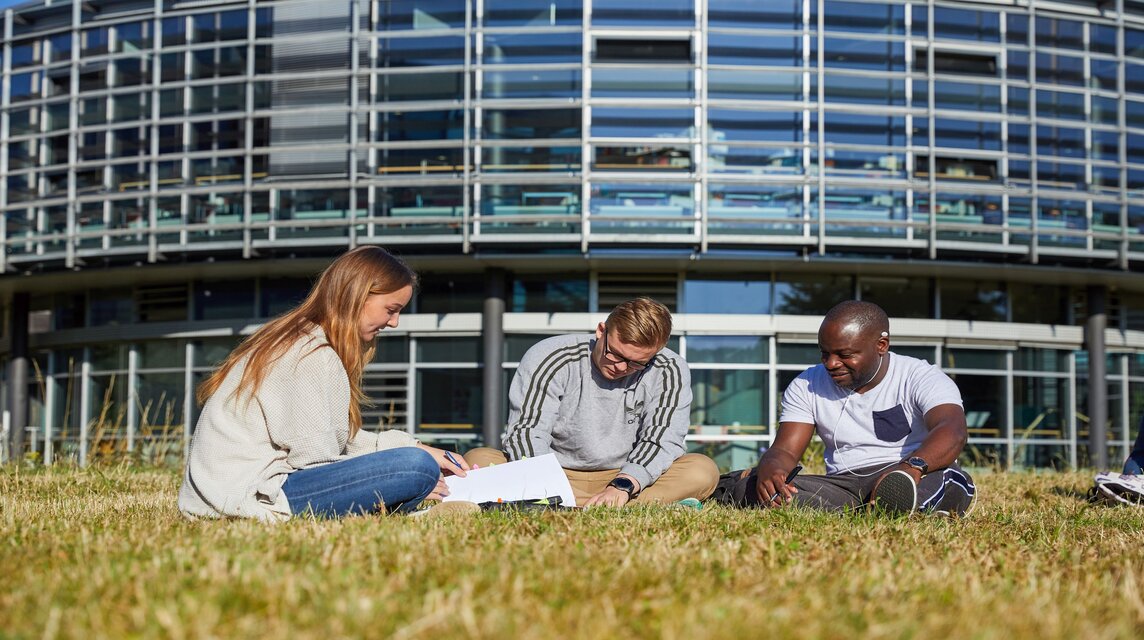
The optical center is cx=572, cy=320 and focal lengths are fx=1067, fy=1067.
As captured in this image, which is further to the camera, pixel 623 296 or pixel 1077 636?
pixel 623 296

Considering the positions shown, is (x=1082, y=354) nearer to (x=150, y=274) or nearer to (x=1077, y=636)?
(x=150, y=274)

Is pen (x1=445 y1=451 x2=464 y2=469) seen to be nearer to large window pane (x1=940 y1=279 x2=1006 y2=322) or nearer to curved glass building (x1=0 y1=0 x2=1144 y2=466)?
curved glass building (x1=0 y1=0 x2=1144 y2=466)

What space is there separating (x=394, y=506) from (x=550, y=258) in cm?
1353

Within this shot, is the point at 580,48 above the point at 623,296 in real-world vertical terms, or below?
above

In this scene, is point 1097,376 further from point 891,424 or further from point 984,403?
point 891,424

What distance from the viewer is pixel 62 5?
20906mm

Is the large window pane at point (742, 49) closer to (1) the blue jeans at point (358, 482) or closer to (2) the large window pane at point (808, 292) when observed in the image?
(2) the large window pane at point (808, 292)

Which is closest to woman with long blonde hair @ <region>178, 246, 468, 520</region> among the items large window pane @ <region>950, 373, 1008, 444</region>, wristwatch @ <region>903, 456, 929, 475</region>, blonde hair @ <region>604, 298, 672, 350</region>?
blonde hair @ <region>604, 298, 672, 350</region>

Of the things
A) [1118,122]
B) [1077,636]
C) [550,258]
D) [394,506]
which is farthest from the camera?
[1118,122]

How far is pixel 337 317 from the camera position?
4965 mm

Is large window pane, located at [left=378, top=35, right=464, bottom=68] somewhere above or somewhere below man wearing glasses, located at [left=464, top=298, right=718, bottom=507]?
above

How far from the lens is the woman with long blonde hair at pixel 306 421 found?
185 inches

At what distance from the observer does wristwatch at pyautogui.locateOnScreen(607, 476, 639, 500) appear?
612cm

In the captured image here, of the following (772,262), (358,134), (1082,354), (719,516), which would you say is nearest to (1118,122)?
(1082,354)
